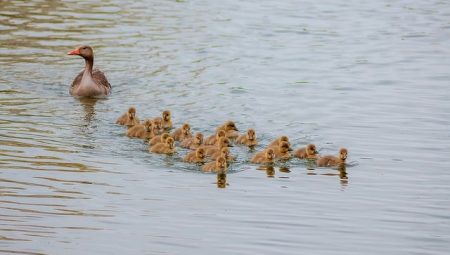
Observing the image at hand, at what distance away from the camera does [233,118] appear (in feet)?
55.1

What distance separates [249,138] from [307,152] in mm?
999

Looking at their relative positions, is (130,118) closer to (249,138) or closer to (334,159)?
(249,138)

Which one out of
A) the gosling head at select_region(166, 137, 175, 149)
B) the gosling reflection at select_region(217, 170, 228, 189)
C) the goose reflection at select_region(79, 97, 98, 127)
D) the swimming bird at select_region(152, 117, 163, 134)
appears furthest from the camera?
the goose reflection at select_region(79, 97, 98, 127)

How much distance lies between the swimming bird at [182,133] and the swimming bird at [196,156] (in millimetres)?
1006

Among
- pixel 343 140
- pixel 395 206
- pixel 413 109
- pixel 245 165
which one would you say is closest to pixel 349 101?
pixel 413 109

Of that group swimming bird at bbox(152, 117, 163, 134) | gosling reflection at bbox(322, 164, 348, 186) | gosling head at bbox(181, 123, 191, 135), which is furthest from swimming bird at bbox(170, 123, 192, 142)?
gosling reflection at bbox(322, 164, 348, 186)

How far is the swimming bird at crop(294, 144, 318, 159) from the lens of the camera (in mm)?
14258

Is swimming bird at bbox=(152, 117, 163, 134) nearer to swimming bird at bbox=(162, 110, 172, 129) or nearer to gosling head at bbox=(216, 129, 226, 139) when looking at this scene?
swimming bird at bbox=(162, 110, 172, 129)

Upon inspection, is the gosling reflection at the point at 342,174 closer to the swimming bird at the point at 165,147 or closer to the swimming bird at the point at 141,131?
the swimming bird at the point at 165,147

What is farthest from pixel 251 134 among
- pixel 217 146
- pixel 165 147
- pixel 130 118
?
pixel 130 118

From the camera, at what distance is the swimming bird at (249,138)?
1491cm

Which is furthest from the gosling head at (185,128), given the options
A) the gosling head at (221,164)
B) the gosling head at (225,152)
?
the gosling head at (221,164)

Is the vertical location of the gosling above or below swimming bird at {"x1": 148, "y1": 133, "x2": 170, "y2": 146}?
below

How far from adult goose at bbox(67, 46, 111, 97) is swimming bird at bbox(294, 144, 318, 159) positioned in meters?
5.11
